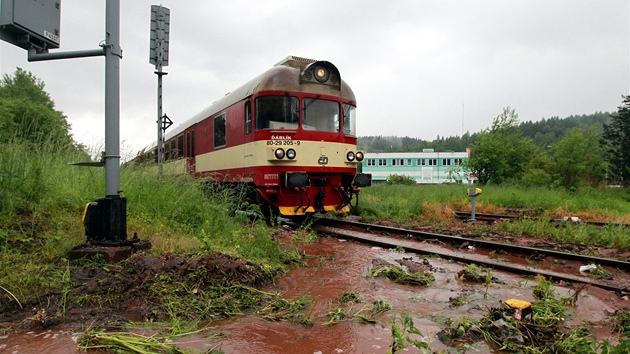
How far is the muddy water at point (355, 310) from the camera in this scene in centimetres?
273

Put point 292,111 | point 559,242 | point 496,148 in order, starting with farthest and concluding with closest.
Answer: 1. point 496,148
2. point 292,111
3. point 559,242

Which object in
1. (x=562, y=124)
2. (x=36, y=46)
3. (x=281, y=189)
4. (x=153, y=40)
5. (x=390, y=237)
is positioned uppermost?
(x=562, y=124)

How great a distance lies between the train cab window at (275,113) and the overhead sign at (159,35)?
120 inches

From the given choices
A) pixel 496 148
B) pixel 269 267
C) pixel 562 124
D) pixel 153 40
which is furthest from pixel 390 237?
pixel 562 124

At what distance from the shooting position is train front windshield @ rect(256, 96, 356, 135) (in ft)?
27.7

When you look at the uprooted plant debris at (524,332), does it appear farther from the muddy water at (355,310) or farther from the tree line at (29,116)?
the tree line at (29,116)

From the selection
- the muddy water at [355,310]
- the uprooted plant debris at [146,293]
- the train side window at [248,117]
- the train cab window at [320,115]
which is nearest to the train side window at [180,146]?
the train side window at [248,117]

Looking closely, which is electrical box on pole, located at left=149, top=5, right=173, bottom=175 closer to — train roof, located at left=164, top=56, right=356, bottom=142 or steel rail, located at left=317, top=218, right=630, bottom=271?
train roof, located at left=164, top=56, right=356, bottom=142

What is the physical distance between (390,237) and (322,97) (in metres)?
3.43

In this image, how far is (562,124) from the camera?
10381 cm

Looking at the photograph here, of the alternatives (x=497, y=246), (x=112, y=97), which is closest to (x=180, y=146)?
(x=112, y=97)

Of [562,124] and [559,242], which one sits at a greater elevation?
[562,124]

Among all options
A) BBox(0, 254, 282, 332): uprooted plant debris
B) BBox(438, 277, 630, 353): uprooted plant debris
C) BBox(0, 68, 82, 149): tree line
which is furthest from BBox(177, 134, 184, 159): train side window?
BBox(438, 277, 630, 353): uprooted plant debris

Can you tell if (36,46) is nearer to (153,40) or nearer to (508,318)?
(508,318)
